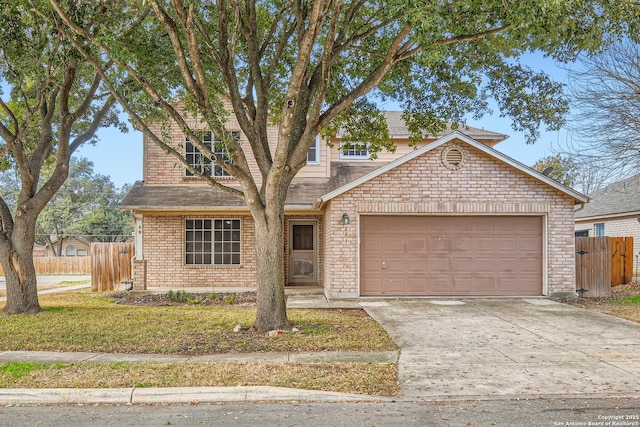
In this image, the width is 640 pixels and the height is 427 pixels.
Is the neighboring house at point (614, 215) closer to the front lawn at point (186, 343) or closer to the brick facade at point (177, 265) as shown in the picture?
the brick facade at point (177, 265)

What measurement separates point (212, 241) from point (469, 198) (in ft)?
26.3

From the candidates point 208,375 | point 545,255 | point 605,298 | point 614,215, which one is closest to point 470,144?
point 545,255

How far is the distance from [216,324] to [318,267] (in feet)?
21.9

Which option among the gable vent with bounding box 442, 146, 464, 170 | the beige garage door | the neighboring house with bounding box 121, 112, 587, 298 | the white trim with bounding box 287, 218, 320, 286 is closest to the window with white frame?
the white trim with bounding box 287, 218, 320, 286

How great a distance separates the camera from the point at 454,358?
6.95 m

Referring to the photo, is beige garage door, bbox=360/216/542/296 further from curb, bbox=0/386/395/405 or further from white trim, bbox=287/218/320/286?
curb, bbox=0/386/395/405

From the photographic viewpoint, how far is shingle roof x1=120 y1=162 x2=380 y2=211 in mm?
14484

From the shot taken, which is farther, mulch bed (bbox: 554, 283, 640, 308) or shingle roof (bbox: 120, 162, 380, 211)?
shingle roof (bbox: 120, 162, 380, 211)

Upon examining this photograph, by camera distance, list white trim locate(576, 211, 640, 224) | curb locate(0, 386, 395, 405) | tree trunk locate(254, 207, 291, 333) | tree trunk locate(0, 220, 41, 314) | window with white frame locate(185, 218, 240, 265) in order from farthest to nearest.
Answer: white trim locate(576, 211, 640, 224), window with white frame locate(185, 218, 240, 265), tree trunk locate(0, 220, 41, 314), tree trunk locate(254, 207, 291, 333), curb locate(0, 386, 395, 405)

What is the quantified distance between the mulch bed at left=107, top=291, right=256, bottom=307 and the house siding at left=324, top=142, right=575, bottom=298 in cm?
258

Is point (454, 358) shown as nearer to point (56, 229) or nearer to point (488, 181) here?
point (488, 181)

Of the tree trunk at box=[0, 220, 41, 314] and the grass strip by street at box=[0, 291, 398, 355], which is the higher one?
the tree trunk at box=[0, 220, 41, 314]

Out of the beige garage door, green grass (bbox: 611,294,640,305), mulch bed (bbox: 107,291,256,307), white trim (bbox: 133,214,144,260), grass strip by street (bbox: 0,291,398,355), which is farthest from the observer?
white trim (bbox: 133,214,144,260)

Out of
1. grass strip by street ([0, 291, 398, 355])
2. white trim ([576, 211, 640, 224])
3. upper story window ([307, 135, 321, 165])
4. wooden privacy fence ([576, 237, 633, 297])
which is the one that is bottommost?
grass strip by street ([0, 291, 398, 355])
